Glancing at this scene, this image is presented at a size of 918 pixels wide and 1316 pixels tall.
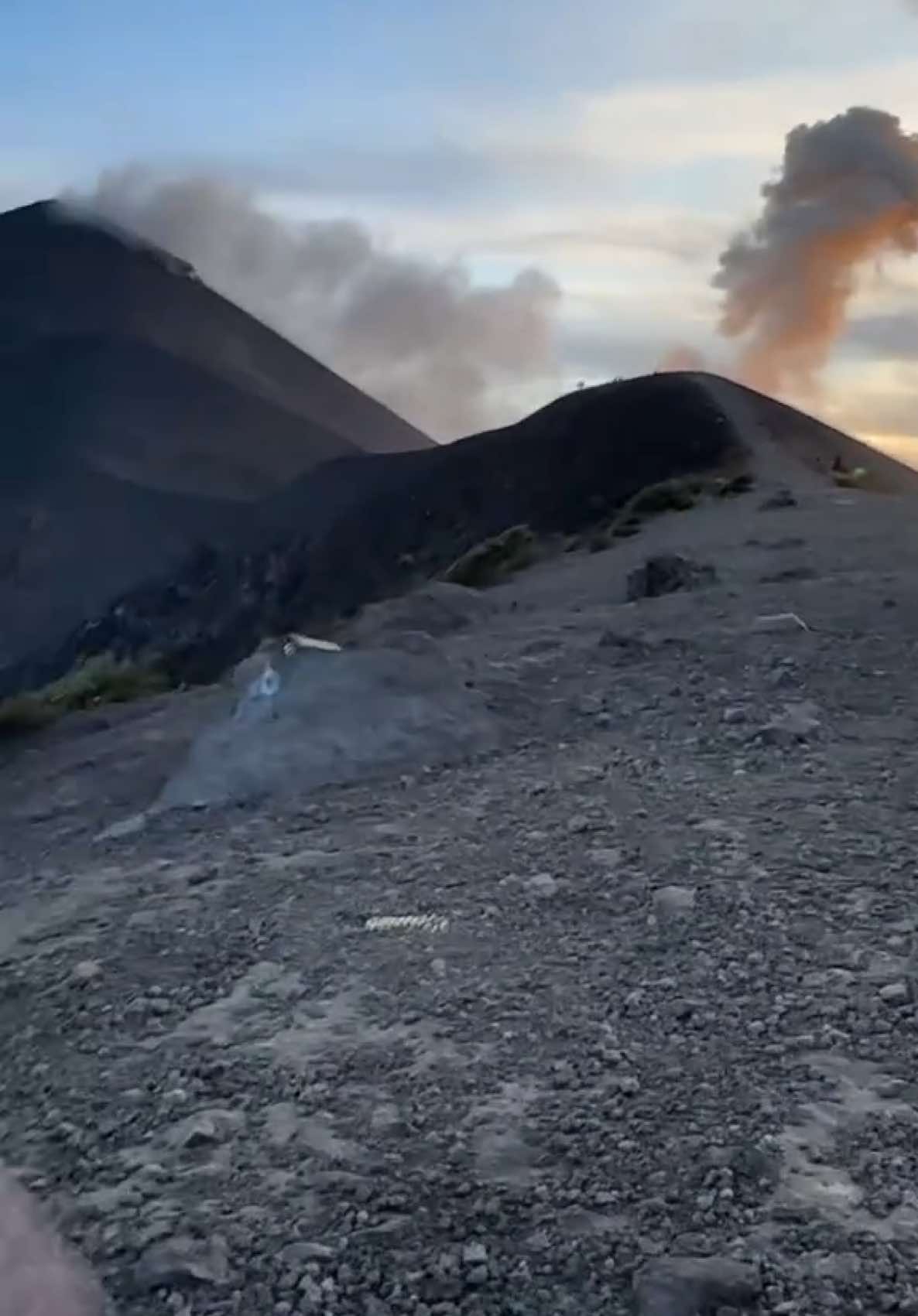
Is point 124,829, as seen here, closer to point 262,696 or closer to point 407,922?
point 262,696

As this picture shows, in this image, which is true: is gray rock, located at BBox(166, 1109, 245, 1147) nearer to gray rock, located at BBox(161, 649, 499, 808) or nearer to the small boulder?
gray rock, located at BBox(161, 649, 499, 808)

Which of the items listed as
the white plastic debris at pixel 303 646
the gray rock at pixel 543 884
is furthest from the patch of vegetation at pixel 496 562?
the gray rock at pixel 543 884

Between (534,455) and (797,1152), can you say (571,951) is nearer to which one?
(797,1152)

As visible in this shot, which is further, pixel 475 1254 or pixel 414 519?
pixel 414 519

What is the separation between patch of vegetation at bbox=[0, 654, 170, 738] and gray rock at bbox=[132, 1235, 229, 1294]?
35.9 ft

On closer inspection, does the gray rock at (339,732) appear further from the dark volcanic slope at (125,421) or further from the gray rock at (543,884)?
the dark volcanic slope at (125,421)

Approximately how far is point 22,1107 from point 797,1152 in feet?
9.21

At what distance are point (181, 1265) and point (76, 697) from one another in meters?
16.9

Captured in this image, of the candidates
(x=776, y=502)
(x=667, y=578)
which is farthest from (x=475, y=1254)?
(x=776, y=502)

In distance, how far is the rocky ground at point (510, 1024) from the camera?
16.3 ft

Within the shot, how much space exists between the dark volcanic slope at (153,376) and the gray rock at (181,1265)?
245 ft

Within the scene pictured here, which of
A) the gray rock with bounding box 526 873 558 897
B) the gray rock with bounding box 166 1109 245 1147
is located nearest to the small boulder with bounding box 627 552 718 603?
the gray rock with bounding box 526 873 558 897

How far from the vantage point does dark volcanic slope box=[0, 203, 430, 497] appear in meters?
86.8

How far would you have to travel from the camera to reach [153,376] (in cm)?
9594
